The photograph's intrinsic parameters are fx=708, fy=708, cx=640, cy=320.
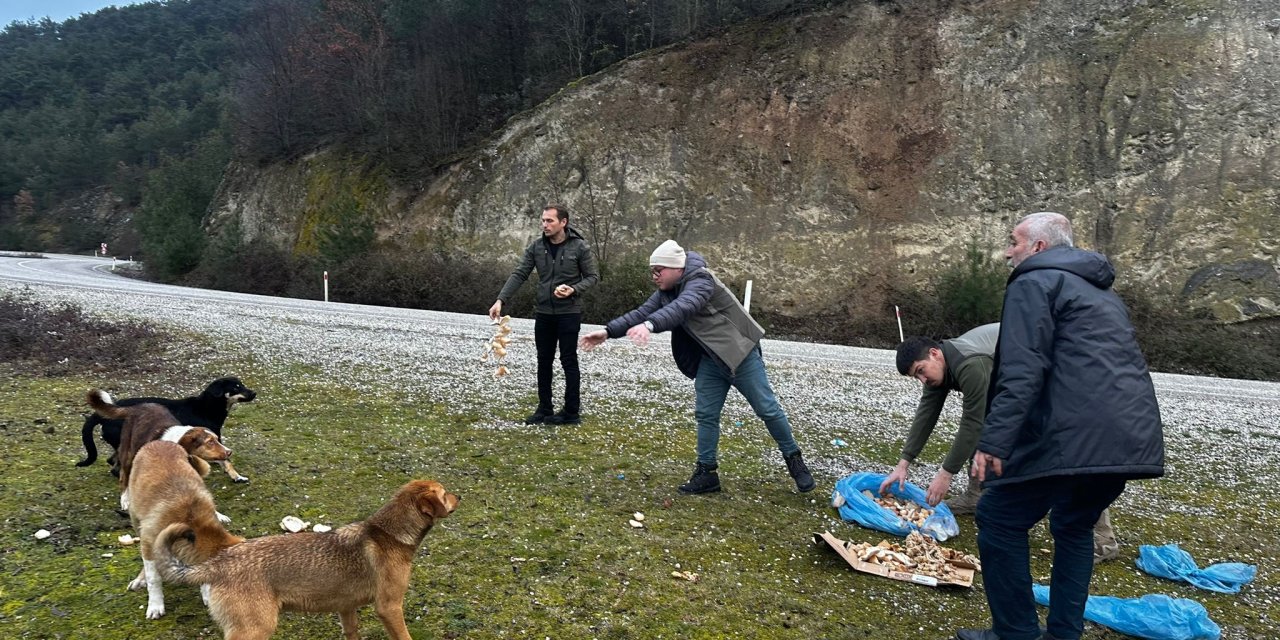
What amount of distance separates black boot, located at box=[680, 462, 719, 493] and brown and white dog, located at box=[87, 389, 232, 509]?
396cm

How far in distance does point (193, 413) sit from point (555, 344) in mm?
3851

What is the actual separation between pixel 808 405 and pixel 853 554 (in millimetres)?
6254

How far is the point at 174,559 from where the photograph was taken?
140 inches

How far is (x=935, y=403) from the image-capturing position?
5.58 meters

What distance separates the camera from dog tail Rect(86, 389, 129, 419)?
5.63 metres

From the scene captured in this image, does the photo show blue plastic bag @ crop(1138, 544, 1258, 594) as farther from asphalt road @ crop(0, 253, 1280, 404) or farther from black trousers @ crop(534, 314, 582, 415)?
asphalt road @ crop(0, 253, 1280, 404)

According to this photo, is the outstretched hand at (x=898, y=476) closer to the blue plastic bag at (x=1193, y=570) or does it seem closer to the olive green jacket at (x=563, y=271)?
the blue plastic bag at (x=1193, y=570)

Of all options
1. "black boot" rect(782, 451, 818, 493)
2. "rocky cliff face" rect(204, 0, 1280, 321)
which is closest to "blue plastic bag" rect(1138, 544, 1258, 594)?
"black boot" rect(782, 451, 818, 493)

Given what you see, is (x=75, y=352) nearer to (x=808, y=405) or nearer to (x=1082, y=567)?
(x=808, y=405)

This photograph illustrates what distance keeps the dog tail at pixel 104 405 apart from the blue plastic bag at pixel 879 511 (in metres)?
6.23

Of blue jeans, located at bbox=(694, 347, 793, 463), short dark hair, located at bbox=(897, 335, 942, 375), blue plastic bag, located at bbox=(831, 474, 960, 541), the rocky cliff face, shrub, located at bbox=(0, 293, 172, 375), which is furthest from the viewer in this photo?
the rocky cliff face

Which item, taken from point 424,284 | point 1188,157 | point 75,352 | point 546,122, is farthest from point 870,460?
point 546,122

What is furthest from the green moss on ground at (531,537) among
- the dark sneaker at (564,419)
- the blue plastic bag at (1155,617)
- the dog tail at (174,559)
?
the dog tail at (174,559)

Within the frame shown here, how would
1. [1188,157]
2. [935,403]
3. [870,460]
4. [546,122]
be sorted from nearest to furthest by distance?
[935,403], [870,460], [1188,157], [546,122]
